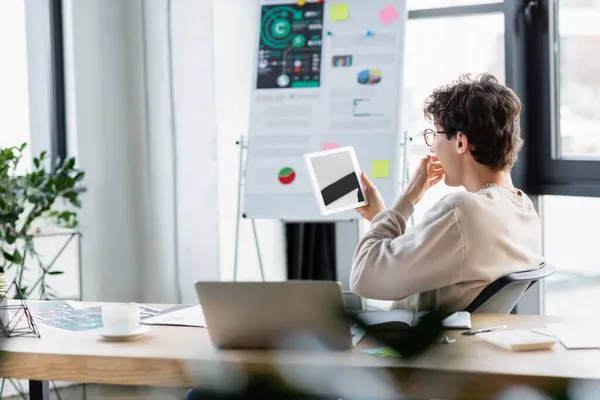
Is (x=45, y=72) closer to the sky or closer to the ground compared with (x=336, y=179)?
closer to the sky

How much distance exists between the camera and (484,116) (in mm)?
2098

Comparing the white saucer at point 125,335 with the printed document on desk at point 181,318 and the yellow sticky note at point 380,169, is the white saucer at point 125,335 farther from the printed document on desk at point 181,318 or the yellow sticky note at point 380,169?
the yellow sticky note at point 380,169

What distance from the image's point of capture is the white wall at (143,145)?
164 inches

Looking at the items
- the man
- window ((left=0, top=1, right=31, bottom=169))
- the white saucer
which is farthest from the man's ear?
window ((left=0, top=1, right=31, bottom=169))

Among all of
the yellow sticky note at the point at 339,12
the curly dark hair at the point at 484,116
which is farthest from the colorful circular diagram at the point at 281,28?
the curly dark hair at the point at 484,116

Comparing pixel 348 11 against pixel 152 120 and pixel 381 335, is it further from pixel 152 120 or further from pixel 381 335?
pixel 381 335

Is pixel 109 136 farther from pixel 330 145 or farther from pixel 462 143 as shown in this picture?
pixel 462 143

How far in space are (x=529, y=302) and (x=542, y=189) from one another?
49 centimetres

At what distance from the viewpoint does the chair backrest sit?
1.93 meters

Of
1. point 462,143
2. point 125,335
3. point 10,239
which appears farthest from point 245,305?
point 10,239

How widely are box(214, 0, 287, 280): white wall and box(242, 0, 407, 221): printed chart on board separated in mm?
369

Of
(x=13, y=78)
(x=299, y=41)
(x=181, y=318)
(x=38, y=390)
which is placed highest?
(x=299, y=41)

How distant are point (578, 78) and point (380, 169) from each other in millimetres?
901

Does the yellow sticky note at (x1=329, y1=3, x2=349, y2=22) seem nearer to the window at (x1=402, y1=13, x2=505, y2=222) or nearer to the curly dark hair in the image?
the window at (x1=402, y1=13, x2=505, y2=222)
